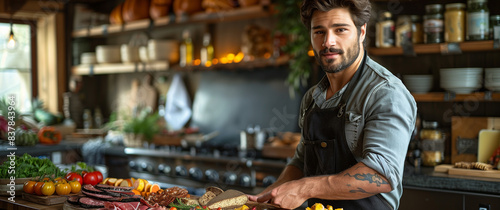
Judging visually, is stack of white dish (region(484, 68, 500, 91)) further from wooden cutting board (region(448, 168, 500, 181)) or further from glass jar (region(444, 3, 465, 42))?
wooden cutting board (region(448, 168, 500, 181))

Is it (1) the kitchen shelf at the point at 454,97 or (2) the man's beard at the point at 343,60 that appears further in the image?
(1) the kitchen shelf at the point at 454,97

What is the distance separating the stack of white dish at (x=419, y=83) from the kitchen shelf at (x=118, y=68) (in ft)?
8.68

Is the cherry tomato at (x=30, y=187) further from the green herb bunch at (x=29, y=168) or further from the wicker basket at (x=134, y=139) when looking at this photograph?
the wicker basket at (x=134, y=139)

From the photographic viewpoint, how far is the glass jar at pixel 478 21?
3348 millimetres

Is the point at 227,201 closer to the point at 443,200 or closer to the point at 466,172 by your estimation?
the point at 443,200

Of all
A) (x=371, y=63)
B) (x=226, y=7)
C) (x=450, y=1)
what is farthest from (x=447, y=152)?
(x=226, y=7)

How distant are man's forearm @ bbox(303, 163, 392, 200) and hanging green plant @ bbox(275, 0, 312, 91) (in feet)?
7.38

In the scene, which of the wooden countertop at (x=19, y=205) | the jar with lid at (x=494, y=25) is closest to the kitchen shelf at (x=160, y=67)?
the jar with lid at (x=494, y=25)

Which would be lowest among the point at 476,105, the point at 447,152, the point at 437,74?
the point at 447,152

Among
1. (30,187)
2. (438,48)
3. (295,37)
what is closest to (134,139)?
(295,37)

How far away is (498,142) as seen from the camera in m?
3.32

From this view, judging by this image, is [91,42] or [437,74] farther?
[91,42]

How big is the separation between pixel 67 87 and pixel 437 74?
4719 millimetres

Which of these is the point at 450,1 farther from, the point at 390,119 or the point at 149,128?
the point at 149,128
